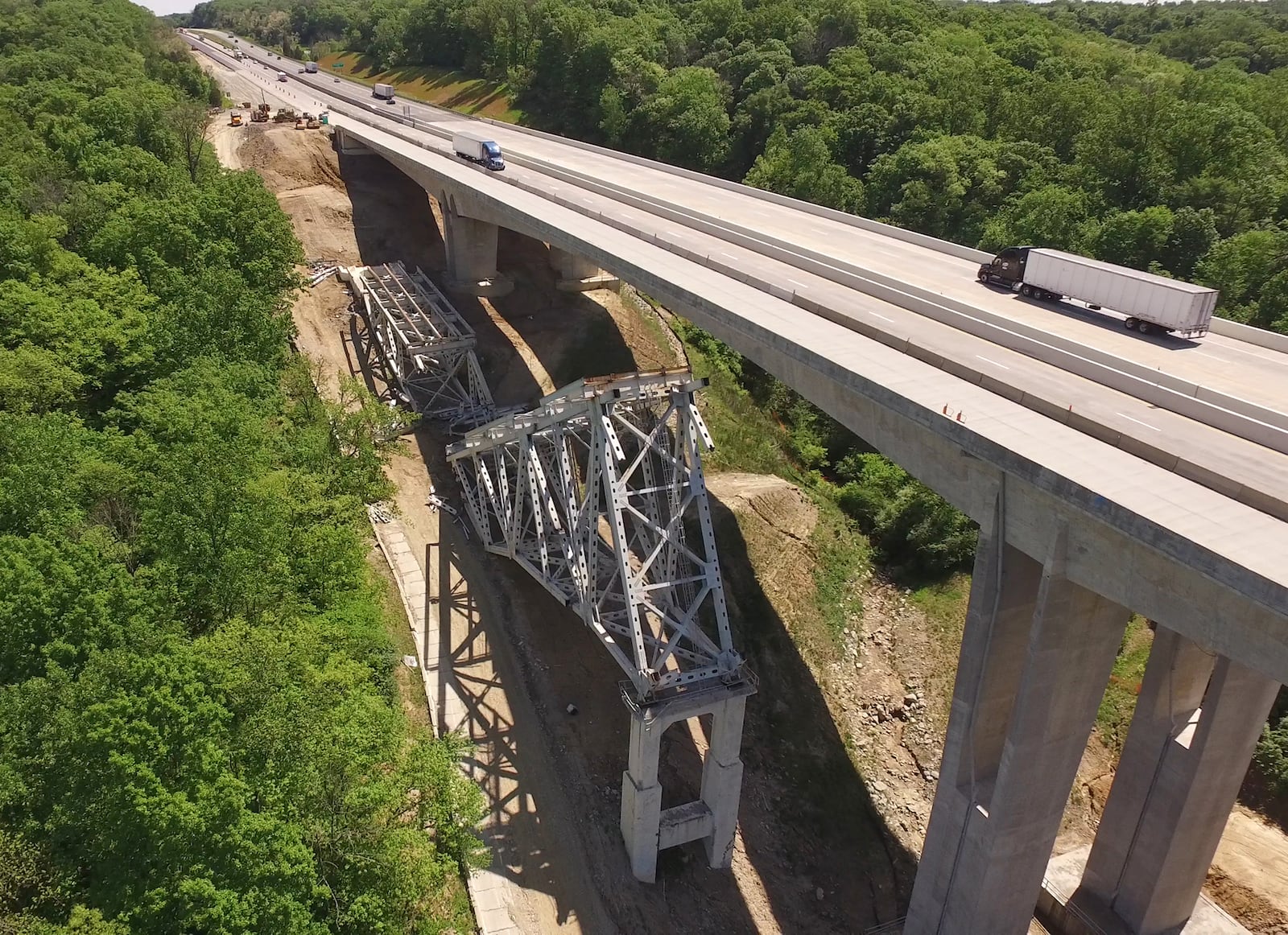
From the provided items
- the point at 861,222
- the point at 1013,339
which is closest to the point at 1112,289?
the point at 1013,339

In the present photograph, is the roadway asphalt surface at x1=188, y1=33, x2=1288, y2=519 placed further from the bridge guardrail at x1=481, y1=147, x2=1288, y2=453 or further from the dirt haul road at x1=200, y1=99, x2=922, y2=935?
the dirt haul road at x1=200, y1=99, x2=922, y2=935

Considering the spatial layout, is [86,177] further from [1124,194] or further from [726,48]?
[1124,194]

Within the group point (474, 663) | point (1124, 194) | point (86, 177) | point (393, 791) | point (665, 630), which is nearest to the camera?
point (393, 791)

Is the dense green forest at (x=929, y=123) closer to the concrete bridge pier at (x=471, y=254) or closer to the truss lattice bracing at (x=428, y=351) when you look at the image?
the truss lattice bracing at (x=428, y=351)

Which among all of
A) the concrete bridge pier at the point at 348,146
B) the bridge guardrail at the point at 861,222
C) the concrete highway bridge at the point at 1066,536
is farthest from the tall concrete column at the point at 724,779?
the concrete bridge pier at the point at 348,146

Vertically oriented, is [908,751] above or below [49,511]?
below

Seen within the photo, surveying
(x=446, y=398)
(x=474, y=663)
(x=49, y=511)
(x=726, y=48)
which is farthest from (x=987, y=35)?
(x=49, y=511)
